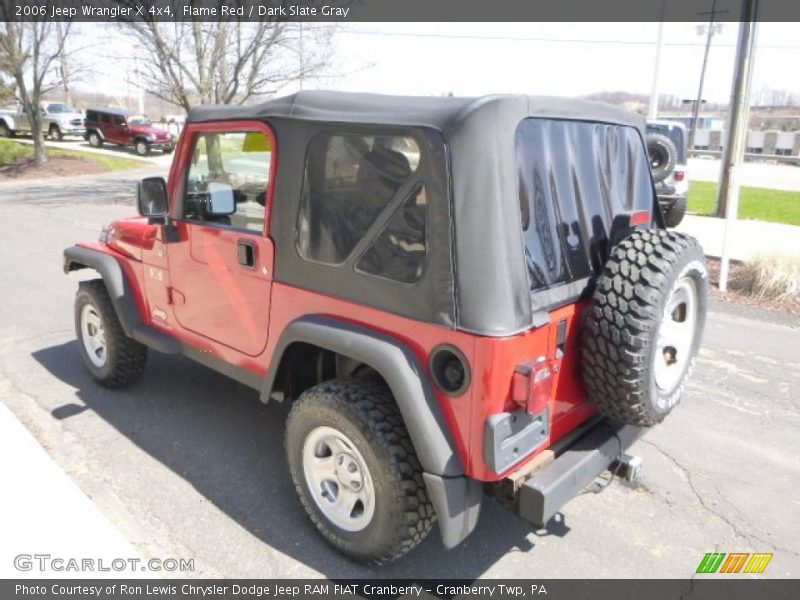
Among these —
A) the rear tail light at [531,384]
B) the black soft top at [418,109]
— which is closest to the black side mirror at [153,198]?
the black soft top at [418,109]

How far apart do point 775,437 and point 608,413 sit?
6.55 ft

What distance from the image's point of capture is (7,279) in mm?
7359

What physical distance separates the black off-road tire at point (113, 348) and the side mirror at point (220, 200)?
1.28 metres

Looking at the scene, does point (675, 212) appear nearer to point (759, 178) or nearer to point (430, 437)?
point (430, 437)

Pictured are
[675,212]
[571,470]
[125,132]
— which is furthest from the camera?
[125,132]

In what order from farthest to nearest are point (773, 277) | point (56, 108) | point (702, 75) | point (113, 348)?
point (702, 75)
point (56, 108)
point (773, 277)
point (113, 348)

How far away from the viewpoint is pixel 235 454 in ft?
12.0

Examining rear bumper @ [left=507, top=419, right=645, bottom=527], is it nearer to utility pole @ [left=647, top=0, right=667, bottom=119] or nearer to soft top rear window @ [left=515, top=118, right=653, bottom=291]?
soft top rear window @ [left=515, top=118, right=653, bottom=291]

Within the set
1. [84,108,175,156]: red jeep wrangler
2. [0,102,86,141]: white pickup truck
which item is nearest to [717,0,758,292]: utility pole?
[84,108,175,156]: red jeep wrangler

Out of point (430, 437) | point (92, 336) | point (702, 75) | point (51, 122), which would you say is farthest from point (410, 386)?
point (702, 75)

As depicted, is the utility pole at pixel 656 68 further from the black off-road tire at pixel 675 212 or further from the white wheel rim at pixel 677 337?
the white wheel rim at pixel 677 337

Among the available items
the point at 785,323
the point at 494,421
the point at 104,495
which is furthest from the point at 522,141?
the point at 785,323

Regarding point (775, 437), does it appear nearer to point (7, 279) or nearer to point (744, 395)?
point (744, 395)
